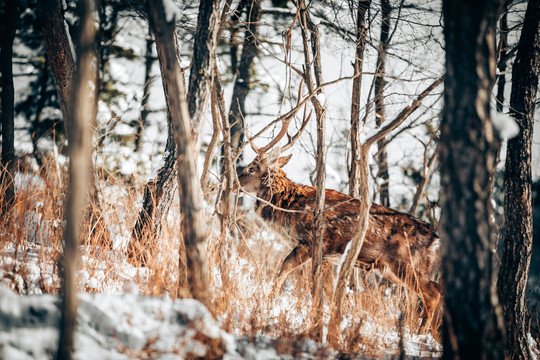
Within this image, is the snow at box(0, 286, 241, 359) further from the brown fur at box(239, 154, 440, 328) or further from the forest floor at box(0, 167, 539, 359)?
the brown fur at box(239, 154, 440, 328)

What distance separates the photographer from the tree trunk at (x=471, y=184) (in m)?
1.96

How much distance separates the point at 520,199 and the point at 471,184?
284cm

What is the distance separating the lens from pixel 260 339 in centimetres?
271

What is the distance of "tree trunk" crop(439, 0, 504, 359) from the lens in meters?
1.96

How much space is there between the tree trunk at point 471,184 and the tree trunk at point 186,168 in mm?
1697

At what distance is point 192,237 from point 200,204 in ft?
0.83

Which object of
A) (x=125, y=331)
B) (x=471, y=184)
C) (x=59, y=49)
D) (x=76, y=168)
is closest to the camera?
(x=76, y=168)

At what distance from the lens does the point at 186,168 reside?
247 centimetres

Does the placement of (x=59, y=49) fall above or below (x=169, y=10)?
above

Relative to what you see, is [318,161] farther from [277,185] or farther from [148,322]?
[148,322]

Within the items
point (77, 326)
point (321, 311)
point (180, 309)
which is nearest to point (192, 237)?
point (180, 309)

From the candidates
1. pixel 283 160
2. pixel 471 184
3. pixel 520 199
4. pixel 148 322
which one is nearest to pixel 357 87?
pixel 283 160

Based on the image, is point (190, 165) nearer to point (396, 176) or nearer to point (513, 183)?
point (513, 183)

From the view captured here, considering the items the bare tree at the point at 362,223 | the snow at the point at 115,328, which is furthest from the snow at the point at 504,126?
the snow at the point at 115,328
